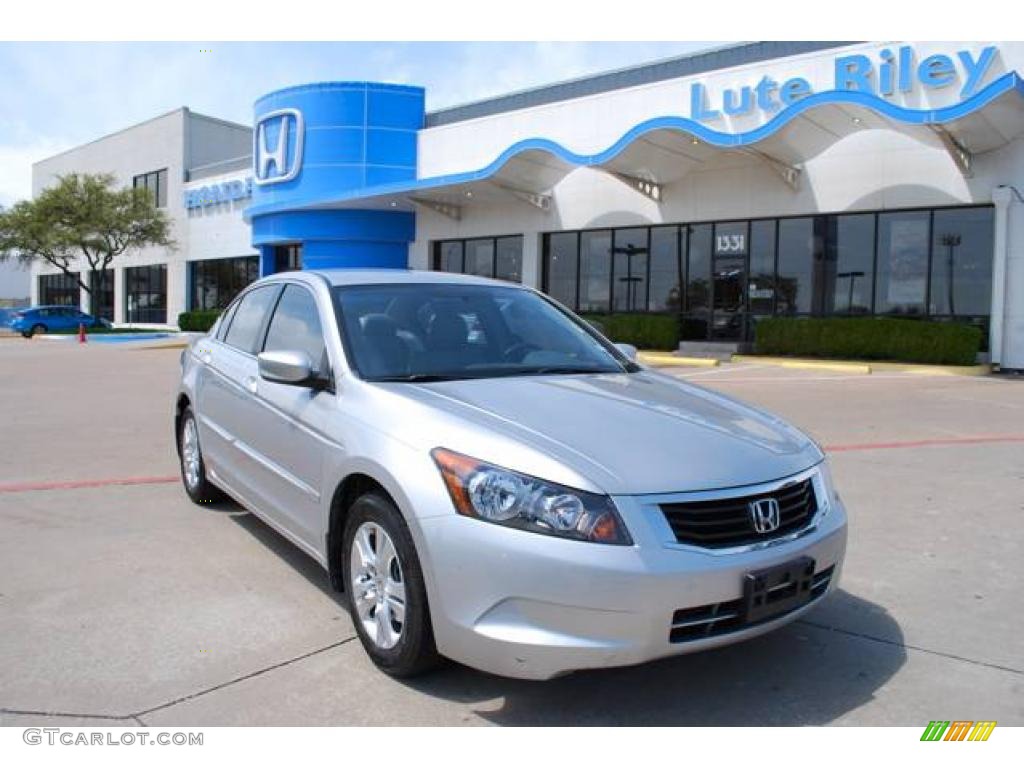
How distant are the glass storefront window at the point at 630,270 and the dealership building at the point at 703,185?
0.06m

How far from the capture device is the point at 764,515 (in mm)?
3191

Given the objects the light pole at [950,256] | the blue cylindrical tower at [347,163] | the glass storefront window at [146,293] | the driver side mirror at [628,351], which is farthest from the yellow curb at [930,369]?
the glass storefront window at [146,293]

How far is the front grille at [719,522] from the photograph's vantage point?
3.02 m

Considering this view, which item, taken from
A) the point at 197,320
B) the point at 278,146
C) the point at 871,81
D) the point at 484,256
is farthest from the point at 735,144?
the point at 197,320

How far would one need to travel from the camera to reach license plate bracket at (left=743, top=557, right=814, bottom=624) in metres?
3.05

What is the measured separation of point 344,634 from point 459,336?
1.50 metres

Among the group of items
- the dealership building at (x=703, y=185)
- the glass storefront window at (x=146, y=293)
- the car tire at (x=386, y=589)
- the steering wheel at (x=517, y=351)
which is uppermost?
the dealership building at (x=703, y=185)

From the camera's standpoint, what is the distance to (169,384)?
15.2 meters

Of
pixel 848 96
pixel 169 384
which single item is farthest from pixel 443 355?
pixel 848 96

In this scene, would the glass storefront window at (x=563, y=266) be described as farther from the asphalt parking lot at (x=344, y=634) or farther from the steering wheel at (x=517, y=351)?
the steering wheel at (x=517, y=351)

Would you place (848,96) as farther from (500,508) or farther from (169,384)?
(500,508)

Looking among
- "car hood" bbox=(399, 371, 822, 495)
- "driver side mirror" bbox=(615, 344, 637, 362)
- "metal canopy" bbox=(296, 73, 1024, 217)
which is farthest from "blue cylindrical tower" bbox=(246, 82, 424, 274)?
"car hood" bbox=(399, 371, 822, 495)

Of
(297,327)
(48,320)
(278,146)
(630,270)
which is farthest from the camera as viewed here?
(48,320)

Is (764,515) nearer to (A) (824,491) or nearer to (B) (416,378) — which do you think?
(A) (824,491)
